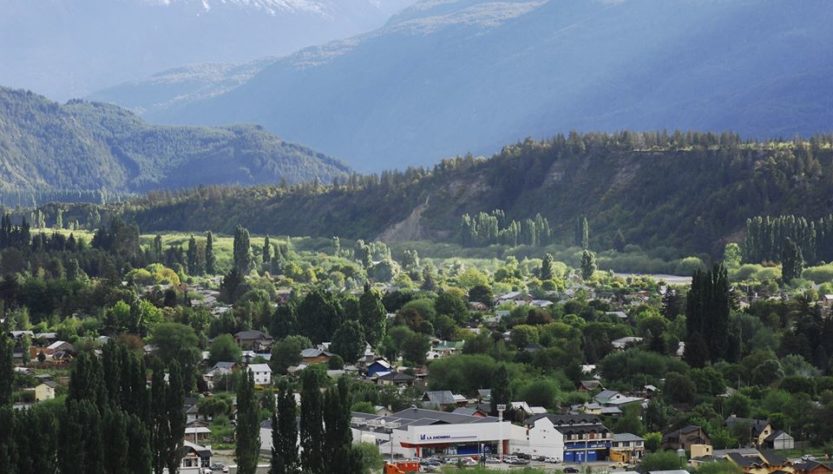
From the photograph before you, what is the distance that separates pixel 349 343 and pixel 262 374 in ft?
28.4

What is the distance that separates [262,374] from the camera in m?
108

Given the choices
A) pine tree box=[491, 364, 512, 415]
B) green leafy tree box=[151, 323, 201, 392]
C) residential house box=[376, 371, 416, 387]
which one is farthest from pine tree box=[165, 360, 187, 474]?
green leafy tree box=[151, 323, 201, 392]

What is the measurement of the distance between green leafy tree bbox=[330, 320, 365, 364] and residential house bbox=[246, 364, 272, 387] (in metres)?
6.14

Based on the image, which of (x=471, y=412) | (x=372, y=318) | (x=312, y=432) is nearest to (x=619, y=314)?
(x=372, y=318)

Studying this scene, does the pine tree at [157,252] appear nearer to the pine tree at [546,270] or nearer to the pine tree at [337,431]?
the pine tree at [546,270]

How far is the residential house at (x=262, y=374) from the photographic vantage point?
4203 inches

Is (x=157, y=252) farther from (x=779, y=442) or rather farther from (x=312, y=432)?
(x=312, y=432)

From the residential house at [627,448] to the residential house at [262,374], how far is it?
25.6 metres

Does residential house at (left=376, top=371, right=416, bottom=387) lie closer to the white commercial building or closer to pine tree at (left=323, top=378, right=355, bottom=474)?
the white commercial building

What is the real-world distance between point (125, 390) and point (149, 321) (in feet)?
163

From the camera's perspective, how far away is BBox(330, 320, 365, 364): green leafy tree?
378 ft

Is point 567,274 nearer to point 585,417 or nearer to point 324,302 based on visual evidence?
point 324,302

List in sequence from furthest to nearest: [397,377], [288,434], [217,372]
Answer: [217,372] < [397,377] < [288,434]

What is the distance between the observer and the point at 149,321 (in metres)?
124
